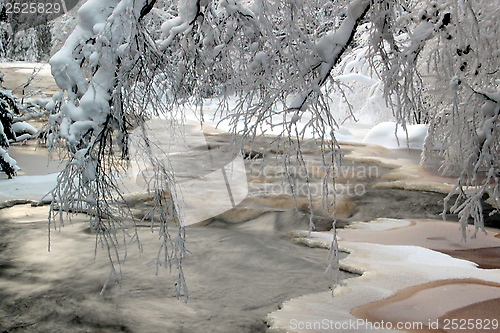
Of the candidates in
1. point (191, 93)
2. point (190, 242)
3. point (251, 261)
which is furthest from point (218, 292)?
point (191, 93)

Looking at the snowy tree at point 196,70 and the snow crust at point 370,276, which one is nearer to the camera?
the snowy tree at point 196,70

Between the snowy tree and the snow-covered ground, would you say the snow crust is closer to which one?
the snow-covered ground

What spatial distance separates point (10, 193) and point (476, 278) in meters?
7.58

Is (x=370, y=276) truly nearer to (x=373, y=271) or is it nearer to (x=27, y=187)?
(x=373, y=271)

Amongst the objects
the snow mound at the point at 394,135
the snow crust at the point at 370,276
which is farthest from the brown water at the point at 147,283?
the snow mound at the point at 394,135

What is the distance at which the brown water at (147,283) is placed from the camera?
4.32m

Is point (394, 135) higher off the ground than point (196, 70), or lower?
lower

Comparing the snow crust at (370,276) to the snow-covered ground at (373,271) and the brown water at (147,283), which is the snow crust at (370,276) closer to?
the snow-covered ground at (373,271)

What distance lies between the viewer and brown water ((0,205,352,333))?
4.32 metres

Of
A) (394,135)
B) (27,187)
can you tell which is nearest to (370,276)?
(27,187)

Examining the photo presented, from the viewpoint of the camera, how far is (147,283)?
507 centimetres

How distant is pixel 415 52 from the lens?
348 cm

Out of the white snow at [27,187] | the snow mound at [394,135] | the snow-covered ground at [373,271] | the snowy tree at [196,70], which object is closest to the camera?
the snowy tree at [196,70]

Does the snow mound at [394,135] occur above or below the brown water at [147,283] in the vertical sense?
above
